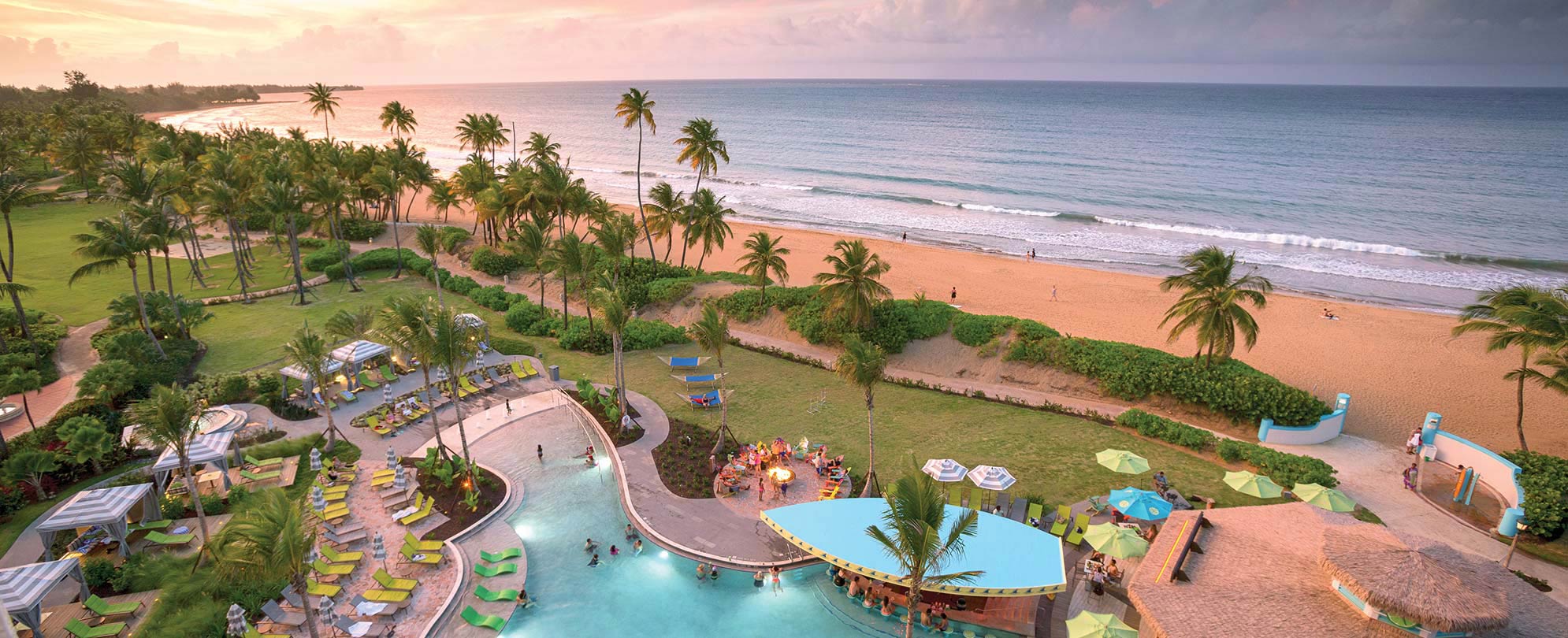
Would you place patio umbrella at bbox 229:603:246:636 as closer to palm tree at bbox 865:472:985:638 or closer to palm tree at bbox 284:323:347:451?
palm tree at bbox 284:323:347:451

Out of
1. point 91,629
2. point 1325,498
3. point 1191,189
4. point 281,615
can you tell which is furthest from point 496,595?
point 1191,189

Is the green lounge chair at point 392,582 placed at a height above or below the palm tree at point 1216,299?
below

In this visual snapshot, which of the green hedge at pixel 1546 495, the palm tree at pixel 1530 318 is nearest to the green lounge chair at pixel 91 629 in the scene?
the green hedge at pixel 1546 495

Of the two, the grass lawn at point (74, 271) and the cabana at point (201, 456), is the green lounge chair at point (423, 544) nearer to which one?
the cabana at point (201, 456)

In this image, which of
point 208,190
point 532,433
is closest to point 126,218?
point 208,190

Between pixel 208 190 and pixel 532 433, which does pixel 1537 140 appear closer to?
pixel 532 433

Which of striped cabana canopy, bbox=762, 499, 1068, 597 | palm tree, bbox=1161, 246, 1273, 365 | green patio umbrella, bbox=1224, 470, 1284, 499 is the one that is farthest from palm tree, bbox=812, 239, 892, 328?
green patio umbrella, bbox=1224, 470, 1284, 499

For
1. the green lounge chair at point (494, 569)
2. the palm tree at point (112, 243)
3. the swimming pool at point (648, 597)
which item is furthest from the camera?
the palm tree at point (112, 243)
